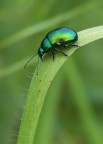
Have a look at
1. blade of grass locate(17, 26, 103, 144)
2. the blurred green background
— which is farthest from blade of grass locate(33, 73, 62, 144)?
blade of grass locate(17, 26, 103, 144)

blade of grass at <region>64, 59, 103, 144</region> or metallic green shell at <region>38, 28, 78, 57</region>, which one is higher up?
metallic green shell at <region>38, 28, 78, 57</region>

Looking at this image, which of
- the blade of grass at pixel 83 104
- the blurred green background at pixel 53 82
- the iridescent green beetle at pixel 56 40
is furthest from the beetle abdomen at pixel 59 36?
the blade of grass at pixel 83 104

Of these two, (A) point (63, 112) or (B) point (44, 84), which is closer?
(B) point (44, 84)

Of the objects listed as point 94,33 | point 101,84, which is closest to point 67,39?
point 94,33

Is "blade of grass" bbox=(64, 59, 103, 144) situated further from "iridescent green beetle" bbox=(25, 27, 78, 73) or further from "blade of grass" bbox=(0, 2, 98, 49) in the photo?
"iridescent green beetle" bbox=(25, 27, 78, 73)

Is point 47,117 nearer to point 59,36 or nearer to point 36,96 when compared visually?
point 59,36

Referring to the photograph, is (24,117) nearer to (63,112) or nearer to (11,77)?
(11,77)

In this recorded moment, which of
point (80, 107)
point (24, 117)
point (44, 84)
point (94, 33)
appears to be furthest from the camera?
point (80, 107)

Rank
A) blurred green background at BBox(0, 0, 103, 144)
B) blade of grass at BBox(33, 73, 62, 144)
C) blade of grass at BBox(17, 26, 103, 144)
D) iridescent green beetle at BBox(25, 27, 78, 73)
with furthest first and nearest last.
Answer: blurred green background at BBox(0, 0, 103, 144)
blade of grass at BBox(33, 73, 62, 144)
iridescent green beetle at BBox(25, 27, 78, 73)
blade of grass at BBox(17, 26, 103, 144)
